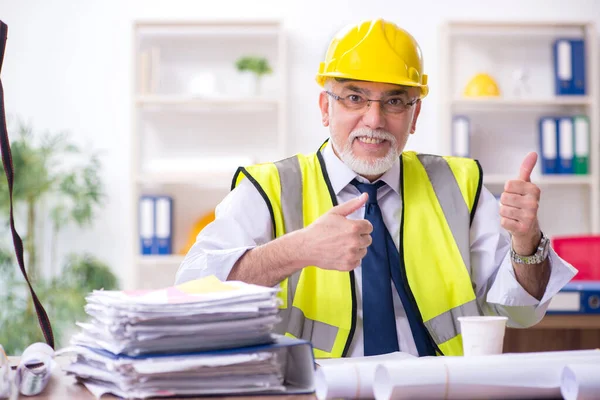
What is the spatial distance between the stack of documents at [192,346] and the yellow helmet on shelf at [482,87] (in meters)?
3.68

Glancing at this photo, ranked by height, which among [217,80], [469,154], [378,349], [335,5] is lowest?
[378,349]

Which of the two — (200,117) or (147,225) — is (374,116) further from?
(200,117)

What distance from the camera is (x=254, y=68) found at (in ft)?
14.6

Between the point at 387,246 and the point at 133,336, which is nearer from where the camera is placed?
the point at 133,336

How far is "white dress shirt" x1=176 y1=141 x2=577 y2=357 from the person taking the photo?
71.2 inches

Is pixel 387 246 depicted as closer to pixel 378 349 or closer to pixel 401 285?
pixel 401 285

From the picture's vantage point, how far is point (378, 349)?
5.90ft

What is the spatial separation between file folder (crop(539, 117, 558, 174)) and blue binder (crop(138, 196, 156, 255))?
2.21m

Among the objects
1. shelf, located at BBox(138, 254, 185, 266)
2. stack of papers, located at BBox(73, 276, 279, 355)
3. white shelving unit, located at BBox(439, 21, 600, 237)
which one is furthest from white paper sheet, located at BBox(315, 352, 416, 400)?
A: white shelving unit, located at BBox(439, 21, 600, 237)

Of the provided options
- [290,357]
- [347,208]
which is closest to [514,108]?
[347,208]

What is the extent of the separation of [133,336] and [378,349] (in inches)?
33.6

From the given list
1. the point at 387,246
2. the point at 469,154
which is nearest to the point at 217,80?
the point at 469,154

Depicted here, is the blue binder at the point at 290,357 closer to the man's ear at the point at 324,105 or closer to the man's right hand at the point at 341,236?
the man's right hand at the point at 341,236

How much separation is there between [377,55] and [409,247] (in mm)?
Answer: 467
